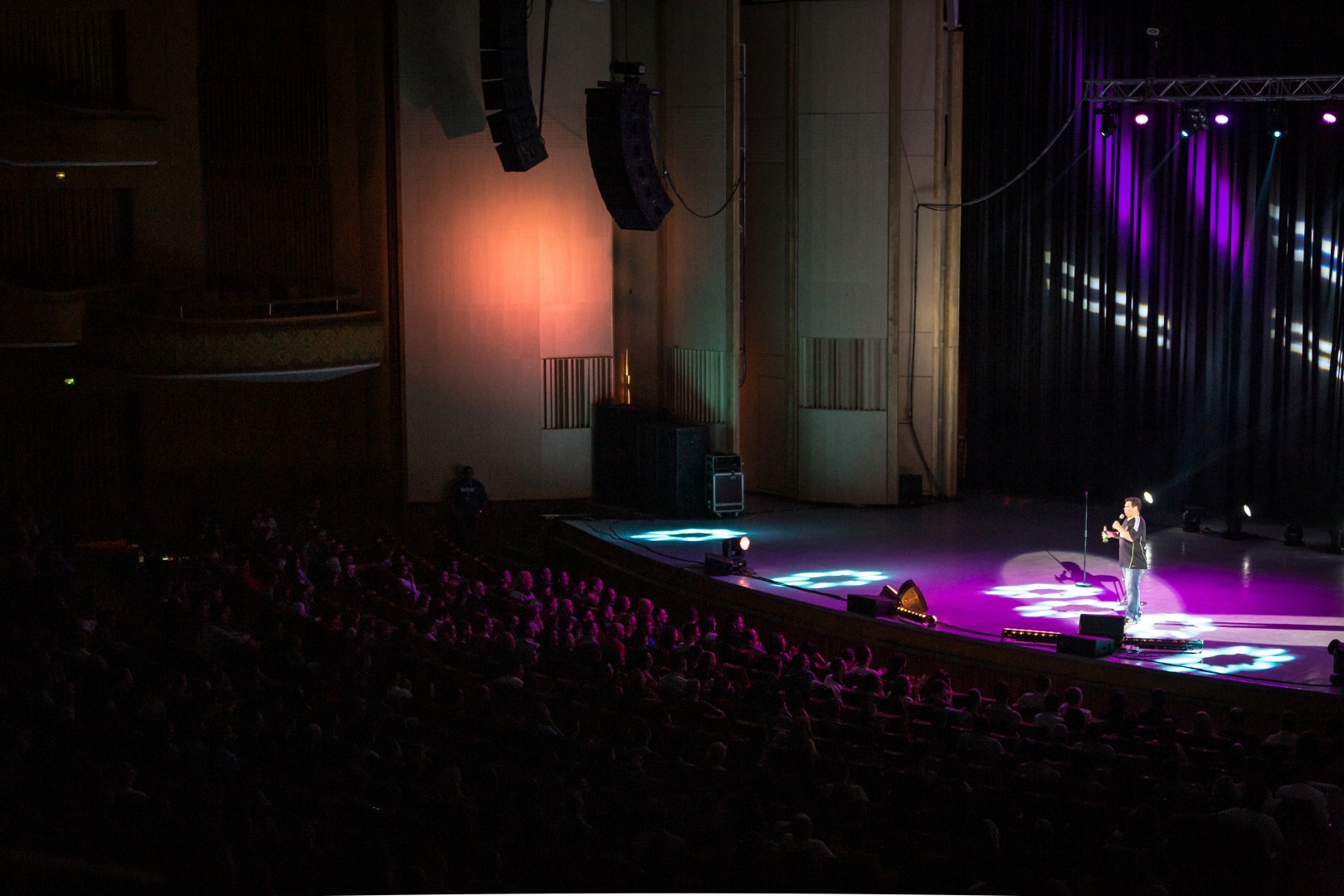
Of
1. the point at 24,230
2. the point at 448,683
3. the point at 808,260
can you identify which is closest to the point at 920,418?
the point at 808,260

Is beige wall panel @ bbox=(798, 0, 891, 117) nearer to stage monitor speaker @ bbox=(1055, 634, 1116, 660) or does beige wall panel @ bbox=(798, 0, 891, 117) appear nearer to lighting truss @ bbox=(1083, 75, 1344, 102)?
lighting truss @ bbox=(1083, 75, 1344, 102)

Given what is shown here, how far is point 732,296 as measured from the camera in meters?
16.5

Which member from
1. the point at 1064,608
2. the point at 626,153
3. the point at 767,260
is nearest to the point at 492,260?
the point at 626,153

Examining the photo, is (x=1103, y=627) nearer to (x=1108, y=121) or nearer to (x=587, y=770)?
(x=587, y=770)

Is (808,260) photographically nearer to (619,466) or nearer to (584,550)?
(619,466)

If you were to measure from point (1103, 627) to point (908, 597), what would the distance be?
156cm

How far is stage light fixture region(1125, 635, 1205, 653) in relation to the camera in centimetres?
1049

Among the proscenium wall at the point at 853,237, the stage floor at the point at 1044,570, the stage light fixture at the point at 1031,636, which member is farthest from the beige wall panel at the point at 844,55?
the stage light fixture at the point at 1031,636

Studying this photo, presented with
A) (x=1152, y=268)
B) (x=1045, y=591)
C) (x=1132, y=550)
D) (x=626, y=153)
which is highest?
(x=626, y=153)

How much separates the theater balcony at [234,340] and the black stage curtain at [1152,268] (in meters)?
7.02

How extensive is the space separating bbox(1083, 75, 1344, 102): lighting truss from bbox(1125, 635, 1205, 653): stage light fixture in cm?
584

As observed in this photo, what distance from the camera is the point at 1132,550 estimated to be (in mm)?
11055

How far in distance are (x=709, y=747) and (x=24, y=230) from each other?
12950mm

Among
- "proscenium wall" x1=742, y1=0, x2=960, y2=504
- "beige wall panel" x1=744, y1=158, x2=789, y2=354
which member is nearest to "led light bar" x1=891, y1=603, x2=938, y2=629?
"proscenium wall" x1=742, y1=0, x2=960, y2=504
